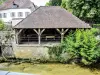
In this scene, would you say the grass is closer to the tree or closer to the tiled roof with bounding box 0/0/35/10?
the tree

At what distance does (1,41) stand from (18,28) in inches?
93.9

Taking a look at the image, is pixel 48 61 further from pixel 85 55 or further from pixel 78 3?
pixel 78 3

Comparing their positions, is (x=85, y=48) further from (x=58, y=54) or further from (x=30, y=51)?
(x=30, y=51)

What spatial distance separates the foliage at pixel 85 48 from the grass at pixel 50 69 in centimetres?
83

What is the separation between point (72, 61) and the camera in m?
18.5

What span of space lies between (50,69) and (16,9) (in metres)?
24.0

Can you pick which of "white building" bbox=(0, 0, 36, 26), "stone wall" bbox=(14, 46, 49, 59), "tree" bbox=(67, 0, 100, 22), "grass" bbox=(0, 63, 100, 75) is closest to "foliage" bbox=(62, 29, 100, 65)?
"grass" bbox=(0, 63, 100, 75)

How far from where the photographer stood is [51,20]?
21.0 metres

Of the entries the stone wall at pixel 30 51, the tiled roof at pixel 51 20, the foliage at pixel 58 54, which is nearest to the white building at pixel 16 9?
the tiled roof at pixel 51 20

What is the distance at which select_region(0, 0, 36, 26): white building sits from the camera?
3809 centimetres

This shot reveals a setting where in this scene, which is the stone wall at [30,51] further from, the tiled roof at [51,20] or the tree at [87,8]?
the tree at [87,8]

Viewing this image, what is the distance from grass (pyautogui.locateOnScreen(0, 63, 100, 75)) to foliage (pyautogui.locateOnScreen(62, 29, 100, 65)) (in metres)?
0.83

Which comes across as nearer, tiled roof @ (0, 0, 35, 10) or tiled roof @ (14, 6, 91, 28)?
tiled roof @ (14, 6, 91, 28)

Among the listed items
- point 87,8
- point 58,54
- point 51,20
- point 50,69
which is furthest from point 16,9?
point 50,69
